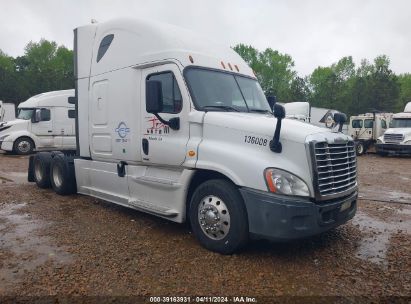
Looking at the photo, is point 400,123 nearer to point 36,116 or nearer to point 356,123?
point 356,123

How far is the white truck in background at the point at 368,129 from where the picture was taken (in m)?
24.3

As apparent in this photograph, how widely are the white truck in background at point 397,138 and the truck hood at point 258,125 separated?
19598 mm

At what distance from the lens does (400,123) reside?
2309cm

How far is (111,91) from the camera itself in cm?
668

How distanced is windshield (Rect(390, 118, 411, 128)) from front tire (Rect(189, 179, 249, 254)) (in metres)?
21.7

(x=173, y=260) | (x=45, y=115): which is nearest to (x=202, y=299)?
(x=173, y=260)

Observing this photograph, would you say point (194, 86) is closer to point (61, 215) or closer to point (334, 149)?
point (334, 149)

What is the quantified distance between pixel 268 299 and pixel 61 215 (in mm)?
4560

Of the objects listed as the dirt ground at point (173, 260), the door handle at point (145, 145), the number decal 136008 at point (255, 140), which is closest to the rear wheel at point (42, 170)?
the dirt ground at point (173, 260)

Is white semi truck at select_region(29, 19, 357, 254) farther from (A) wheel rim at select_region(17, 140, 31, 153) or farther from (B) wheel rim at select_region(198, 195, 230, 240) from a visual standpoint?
(A) wheel rim at select_region(17, 140, 31, 153)

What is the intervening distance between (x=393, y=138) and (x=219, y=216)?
20.7 metres

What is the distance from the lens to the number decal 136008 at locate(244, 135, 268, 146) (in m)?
4.58

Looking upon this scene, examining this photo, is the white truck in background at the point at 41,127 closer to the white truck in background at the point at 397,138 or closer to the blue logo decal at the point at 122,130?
the blue logo decal at the point at 122,130

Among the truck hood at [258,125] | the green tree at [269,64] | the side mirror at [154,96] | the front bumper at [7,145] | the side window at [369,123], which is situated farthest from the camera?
the green tree at [269,64]
